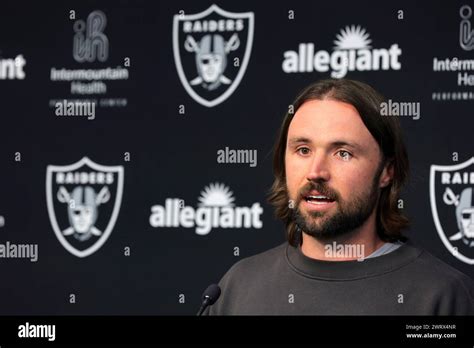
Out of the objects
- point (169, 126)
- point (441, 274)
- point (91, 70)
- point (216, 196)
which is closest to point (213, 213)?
point (216, 196)

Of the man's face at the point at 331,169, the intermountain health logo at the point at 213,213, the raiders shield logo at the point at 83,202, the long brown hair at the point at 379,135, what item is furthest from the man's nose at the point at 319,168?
the raiders shield logo at the point at 83,202

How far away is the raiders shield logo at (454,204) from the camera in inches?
111

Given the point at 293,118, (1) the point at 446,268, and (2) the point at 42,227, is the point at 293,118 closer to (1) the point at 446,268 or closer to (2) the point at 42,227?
(1) the point at 446,268

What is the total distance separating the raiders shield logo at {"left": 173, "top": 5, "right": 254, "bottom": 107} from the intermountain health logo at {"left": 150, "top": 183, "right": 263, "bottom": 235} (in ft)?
1.18

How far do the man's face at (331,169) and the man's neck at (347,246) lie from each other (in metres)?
0.02

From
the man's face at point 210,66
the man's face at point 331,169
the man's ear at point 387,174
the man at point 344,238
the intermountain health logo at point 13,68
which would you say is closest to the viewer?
the man at point 344,238

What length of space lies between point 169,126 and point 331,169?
1.09 metres

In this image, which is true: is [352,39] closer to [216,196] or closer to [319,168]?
[216,196]

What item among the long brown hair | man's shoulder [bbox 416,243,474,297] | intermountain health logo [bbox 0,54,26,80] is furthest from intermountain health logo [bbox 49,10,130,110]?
man's shoulder [bbox 416,243,474,297]

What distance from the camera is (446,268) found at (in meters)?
2.15

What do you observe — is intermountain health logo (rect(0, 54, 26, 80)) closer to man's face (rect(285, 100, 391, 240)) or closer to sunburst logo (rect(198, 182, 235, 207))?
sunburst logo (rect(198, 182, 235, 207))

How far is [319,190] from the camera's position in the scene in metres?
2.25

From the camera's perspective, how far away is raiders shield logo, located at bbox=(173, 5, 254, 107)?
10.3 feet

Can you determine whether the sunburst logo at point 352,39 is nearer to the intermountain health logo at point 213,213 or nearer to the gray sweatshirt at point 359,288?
the intermountain health logo at point 213,213
